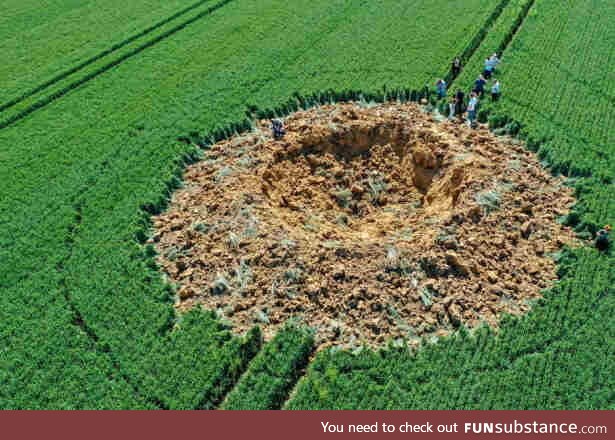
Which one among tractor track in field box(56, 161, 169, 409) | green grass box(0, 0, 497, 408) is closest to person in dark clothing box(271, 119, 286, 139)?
green grass box(0, 0, 497, 408)

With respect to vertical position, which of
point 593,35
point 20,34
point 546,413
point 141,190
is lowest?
point 546,413

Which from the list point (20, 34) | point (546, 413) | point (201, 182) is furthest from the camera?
point (20, 34)

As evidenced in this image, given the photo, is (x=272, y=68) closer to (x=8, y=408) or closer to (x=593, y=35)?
(x=593, y=35)

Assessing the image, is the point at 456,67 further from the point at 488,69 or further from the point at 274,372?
the point at 274,372

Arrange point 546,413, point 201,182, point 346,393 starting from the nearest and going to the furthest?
point 546,413
point 346,393
point 201,182

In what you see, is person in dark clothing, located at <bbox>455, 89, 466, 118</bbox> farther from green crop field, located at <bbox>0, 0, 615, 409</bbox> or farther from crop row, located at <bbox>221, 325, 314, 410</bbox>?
crop row, located at <bbox>221, 325, 314, 410</bbox>

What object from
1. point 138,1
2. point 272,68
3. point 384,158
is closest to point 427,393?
point 384,158
